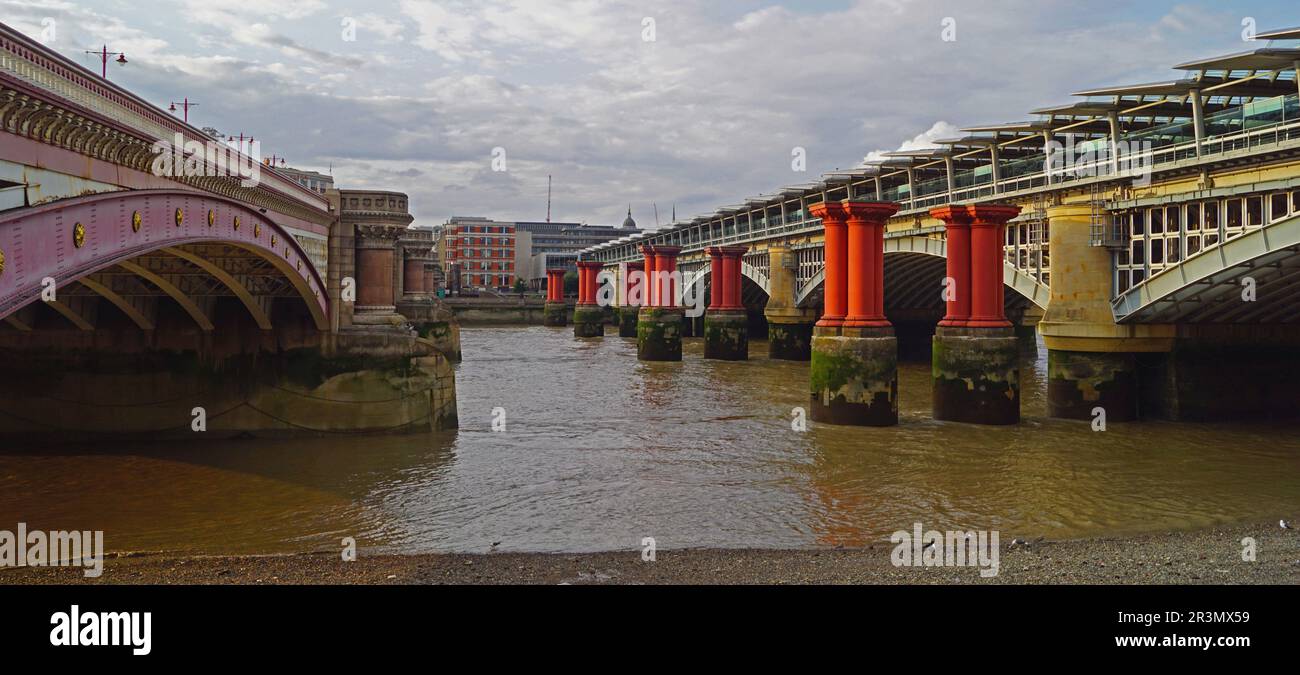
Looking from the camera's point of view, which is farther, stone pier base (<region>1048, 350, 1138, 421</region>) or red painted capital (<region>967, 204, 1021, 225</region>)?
stone pier base (<region>1048, 350, 1138, 421</region>)

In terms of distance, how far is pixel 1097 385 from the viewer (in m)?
21.1

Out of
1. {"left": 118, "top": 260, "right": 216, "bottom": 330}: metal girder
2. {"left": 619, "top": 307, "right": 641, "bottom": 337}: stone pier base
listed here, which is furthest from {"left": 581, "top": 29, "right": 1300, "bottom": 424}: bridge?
{"left": 619, "top": 307, "right": 641, "bottom": 337}: stone pier base

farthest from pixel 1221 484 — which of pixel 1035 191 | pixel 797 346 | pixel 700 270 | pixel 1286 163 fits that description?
pixel 700 270

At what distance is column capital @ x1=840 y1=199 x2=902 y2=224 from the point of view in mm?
21422

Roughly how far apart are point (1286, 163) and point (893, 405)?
27.3 feet

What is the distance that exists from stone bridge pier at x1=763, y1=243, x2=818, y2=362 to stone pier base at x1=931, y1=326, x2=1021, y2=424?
20.5 metres

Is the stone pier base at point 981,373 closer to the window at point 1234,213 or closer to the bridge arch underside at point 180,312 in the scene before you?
the window at point 1234,213

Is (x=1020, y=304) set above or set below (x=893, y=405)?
above

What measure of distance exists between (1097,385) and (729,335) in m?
21.0

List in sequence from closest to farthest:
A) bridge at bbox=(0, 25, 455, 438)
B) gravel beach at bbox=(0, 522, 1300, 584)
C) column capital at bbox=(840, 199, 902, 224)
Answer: gravel beach at bbox=(0, 522, 1300, 584) → bridge at bbox=(0, 25, 455, 438) → column capital at bbox=(840, 199, 902, 224)

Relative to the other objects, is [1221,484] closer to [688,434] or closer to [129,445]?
[688,434]

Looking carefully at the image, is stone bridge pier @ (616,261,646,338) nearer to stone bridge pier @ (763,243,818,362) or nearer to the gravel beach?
stone bridge pier @ (763,243,818,362)

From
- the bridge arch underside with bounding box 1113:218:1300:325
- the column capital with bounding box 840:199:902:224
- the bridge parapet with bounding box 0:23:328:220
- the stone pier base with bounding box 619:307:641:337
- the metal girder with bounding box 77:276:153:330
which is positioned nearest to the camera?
the bridge parapet with bounding box 0:23:328:220

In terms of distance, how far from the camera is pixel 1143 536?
11.7m
